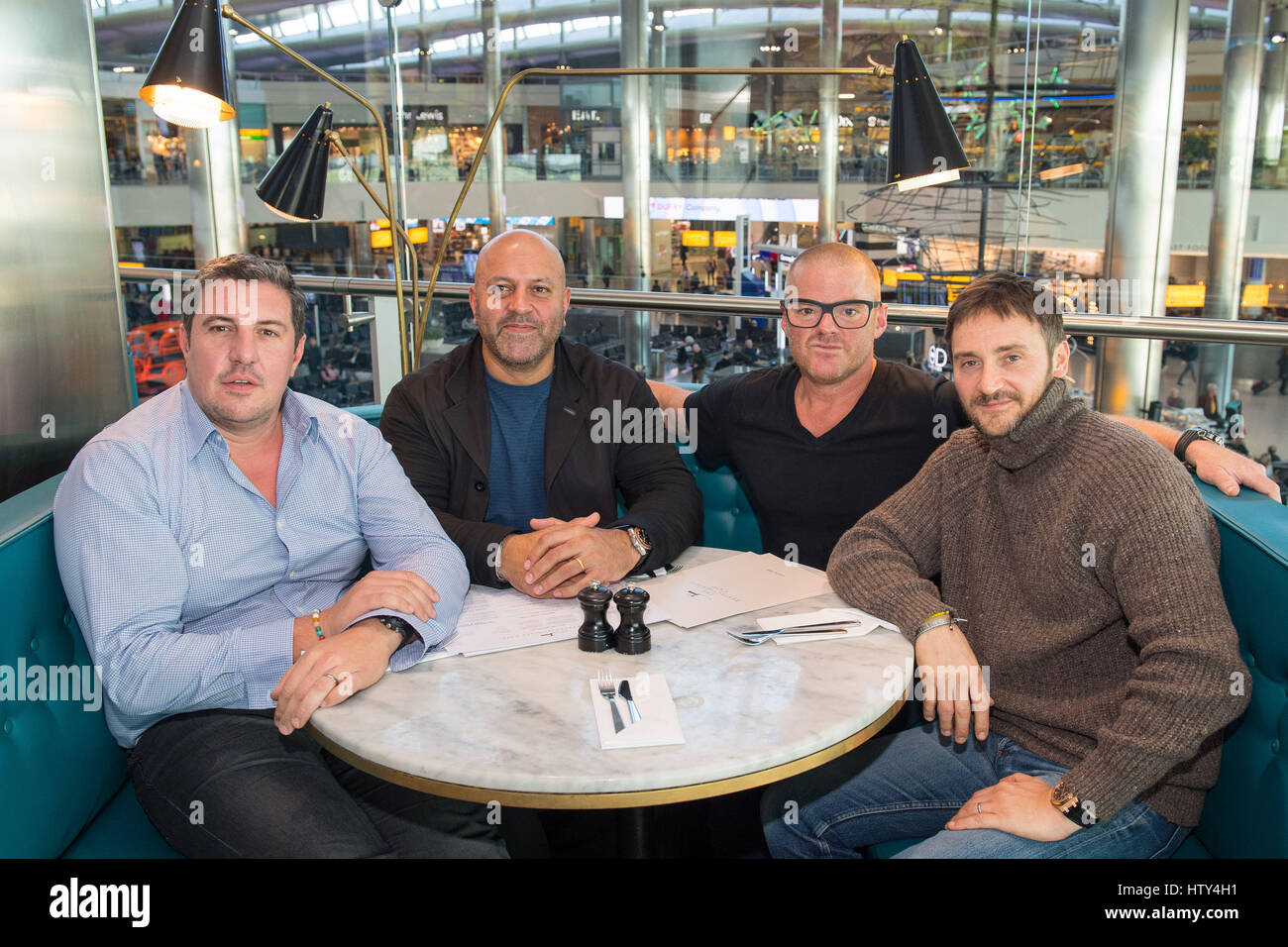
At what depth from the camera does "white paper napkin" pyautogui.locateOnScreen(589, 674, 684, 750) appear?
1.34m

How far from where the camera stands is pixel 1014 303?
1.75 m

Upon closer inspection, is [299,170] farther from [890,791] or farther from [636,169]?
[636,169]

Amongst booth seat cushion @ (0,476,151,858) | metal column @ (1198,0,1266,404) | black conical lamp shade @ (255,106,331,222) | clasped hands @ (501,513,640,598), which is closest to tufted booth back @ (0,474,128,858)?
booth seat cushion @ (0,476,151,858)

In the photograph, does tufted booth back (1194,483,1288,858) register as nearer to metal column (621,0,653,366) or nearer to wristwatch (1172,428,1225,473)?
wristwatch (1172,428,1225,473)

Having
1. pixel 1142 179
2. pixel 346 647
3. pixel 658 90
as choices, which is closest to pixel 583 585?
pixel 346 647

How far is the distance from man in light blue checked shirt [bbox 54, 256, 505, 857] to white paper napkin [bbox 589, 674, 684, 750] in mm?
379

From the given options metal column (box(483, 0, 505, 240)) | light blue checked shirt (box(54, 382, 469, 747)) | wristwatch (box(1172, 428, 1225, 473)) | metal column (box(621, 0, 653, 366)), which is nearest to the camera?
light blue checked shirt (box(54, 382, 469, 747))

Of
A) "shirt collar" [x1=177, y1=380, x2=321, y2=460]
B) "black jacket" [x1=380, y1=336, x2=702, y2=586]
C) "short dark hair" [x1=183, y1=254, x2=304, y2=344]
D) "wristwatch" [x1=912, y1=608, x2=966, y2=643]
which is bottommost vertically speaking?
"wristwatch" [x1=912, y1=608, x2=966, y2=643]

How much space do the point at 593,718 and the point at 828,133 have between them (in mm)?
5429

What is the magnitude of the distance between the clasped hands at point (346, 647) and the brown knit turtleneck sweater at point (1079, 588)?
2.68 ft

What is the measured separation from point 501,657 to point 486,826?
0.33m

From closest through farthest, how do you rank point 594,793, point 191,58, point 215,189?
point 594,793
point 191,58
point 215,189

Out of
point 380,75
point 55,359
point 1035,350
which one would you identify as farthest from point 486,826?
point 380,75
